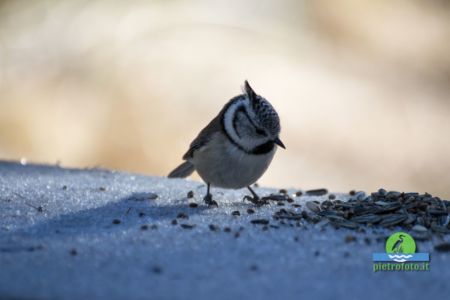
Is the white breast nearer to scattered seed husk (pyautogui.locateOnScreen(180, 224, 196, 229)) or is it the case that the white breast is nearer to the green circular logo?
scattered seed husk (pyautogui.locateOnScreen(180, 224, 196, 229))

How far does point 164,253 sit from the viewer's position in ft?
12.5

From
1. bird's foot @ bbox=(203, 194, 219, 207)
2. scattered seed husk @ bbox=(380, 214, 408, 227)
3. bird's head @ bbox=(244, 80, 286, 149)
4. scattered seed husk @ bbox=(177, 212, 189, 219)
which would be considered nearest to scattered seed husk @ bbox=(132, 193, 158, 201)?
bird's foot @ bbox=(203, 194, 219, 207)

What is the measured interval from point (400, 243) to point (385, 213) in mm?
653

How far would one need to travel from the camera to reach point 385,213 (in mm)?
4762

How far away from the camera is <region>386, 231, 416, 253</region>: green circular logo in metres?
4.00

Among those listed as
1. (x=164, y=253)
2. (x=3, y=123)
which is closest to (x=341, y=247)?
(x=164, y=253)

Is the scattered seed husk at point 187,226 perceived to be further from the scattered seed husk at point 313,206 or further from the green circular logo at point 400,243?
the green circular logo at point 400,243

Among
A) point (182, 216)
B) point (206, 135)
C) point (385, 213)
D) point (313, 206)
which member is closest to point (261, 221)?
point (182, 216)

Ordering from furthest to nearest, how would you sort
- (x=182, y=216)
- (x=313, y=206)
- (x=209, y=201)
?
(x=209, y=201)
(x=313, y=206)
(x=182, y=216)

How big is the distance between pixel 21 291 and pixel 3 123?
218 inches

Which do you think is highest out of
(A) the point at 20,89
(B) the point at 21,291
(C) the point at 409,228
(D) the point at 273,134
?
(A) the point at 20,89

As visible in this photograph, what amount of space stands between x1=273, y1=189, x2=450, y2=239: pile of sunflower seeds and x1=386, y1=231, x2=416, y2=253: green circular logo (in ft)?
0.44

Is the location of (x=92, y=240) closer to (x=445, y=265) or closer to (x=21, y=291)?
(x=21, y=291)

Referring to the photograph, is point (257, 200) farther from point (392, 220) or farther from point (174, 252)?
point (174, 252)
